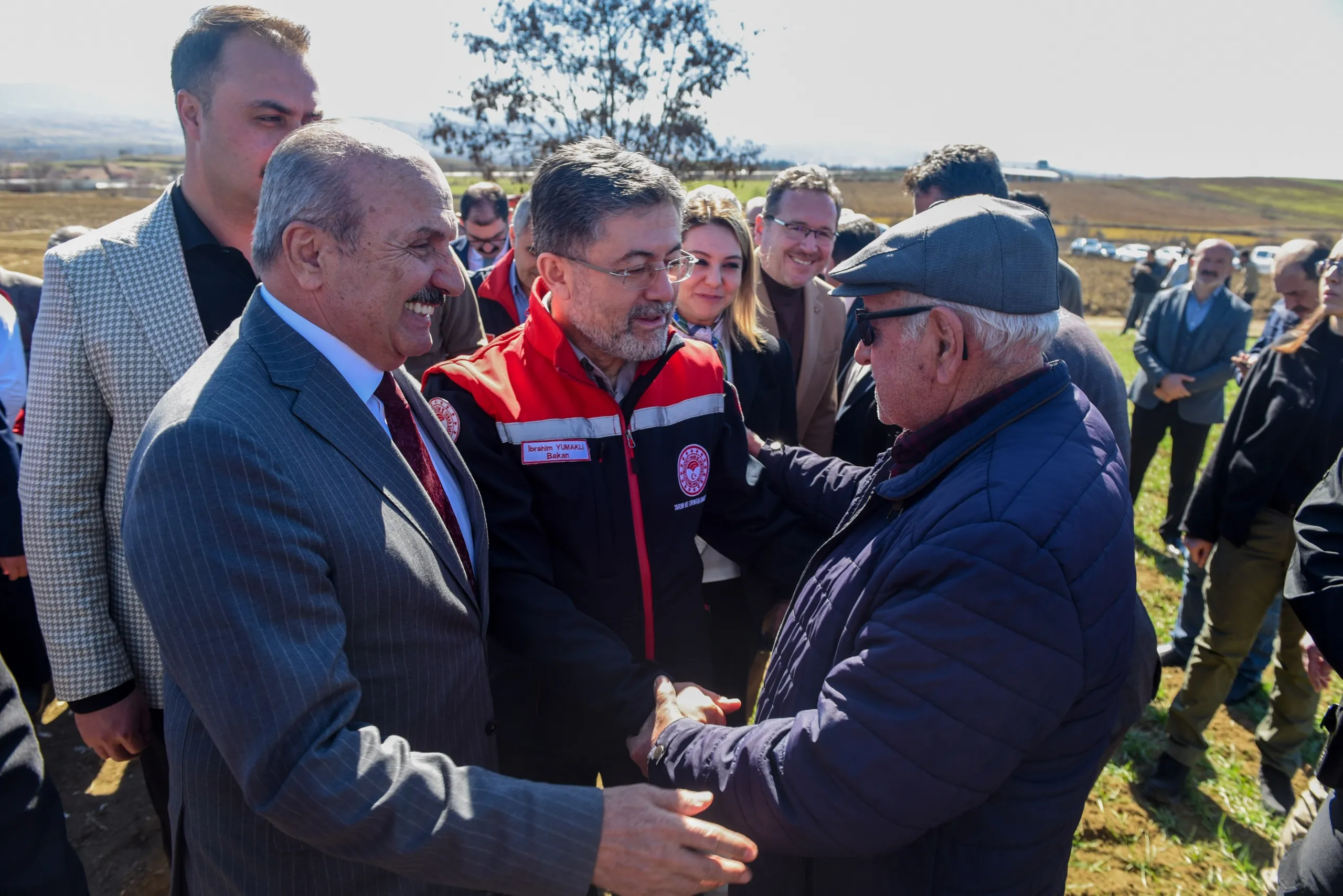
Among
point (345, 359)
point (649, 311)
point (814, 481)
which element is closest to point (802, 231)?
point (814, 481)

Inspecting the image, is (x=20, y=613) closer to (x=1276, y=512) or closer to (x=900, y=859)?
(x=900, y=859)

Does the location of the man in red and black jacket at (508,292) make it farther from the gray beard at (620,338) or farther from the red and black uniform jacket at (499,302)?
the gray beard at (620,338)

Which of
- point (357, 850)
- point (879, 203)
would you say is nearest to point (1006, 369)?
point (357, 850)

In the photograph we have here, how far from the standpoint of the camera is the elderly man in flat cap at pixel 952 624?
4.49 ft

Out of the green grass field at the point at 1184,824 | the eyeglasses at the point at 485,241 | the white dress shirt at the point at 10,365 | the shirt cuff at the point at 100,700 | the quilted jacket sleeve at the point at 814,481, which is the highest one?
the eyeglasses at the point at 485,241

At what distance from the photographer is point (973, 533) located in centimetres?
138

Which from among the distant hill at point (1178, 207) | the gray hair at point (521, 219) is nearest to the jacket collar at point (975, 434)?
the gray hair at point (521, 219)

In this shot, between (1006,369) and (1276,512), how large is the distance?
2.96m

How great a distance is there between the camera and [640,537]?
218 cm

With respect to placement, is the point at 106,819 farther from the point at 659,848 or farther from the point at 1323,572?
the point at 1323,572

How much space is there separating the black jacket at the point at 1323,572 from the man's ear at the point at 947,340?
50.4 inches

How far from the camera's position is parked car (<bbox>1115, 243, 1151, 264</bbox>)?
41.0 m

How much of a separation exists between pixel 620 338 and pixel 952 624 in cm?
117

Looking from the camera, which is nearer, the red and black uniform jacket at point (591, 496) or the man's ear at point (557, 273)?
the red and black uniform jacket at point (591, 496)
